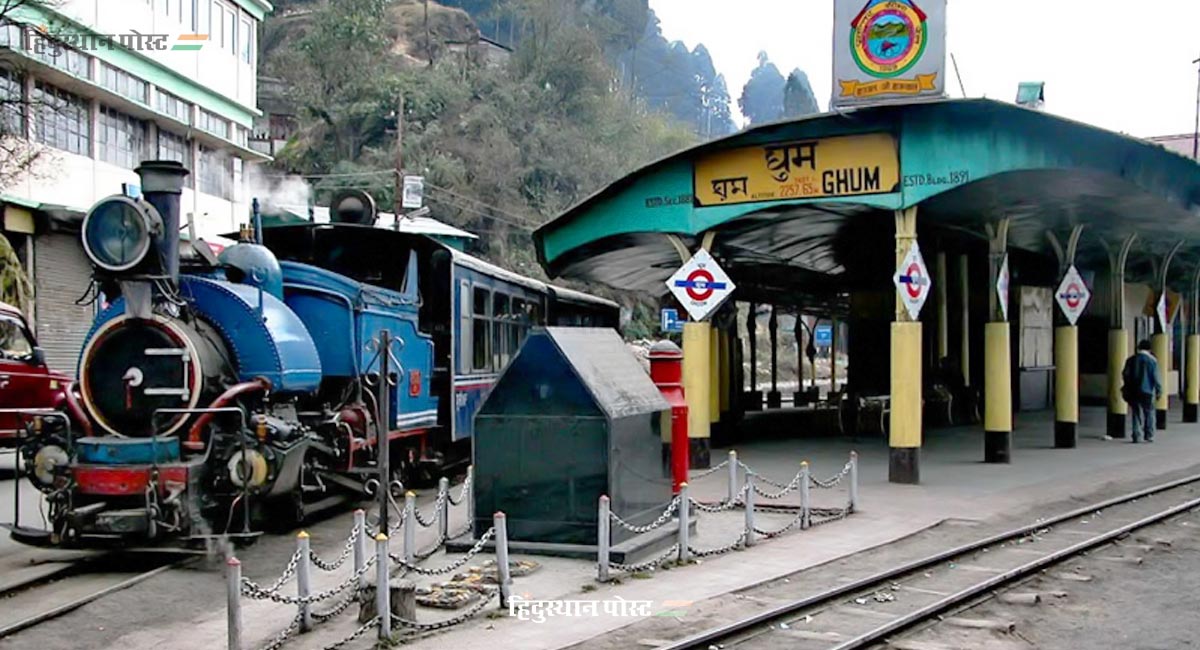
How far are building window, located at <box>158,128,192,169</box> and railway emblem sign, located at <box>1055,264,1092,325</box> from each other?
2081 cm

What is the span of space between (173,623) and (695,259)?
9687 millimetres

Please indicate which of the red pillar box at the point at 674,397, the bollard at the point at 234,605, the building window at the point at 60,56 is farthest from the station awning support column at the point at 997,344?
the building window at the point at 60,56

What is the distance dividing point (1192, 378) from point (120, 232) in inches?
992

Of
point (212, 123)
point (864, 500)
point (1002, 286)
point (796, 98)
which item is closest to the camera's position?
point (864, 500)

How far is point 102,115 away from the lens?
86.2 feet

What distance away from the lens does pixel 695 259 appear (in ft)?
52.7

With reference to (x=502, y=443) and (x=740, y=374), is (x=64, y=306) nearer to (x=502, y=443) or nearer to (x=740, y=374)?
(x=740, y=374)

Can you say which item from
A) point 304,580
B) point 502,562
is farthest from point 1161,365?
point 304,580

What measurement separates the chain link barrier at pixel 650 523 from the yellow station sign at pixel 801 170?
19.9 ft

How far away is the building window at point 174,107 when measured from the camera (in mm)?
28859

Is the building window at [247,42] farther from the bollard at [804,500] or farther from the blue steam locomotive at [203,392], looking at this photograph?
the bollard at [804,500]

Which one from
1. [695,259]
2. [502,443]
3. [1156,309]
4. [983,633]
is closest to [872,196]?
[695,259]

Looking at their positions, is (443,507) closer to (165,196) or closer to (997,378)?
(165,196)

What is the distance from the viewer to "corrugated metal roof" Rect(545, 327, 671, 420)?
33.2ft
